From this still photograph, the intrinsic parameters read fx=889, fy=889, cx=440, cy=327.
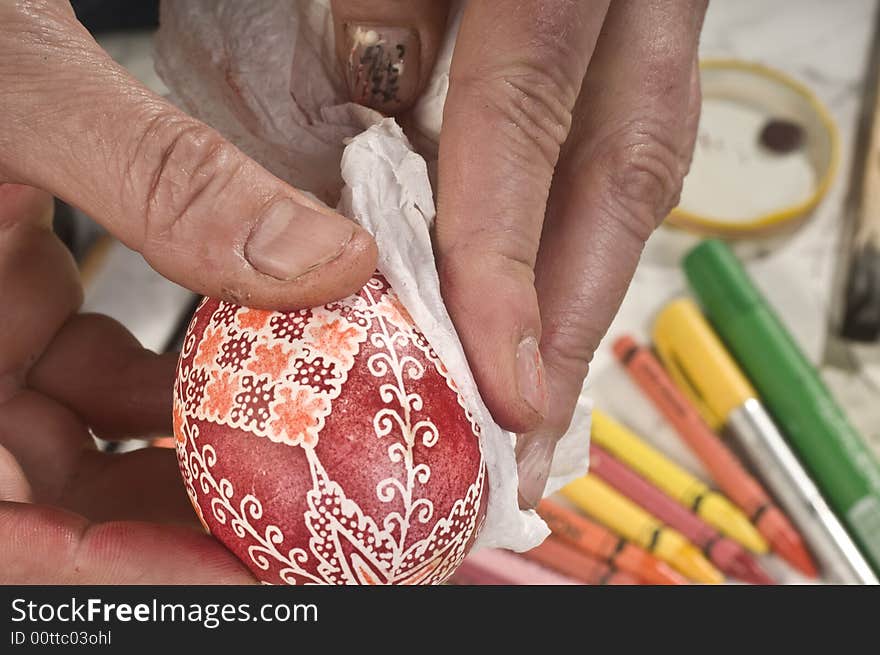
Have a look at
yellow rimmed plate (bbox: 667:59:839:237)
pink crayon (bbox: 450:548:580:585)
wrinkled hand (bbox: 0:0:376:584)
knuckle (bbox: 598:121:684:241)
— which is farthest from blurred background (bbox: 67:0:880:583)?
wrinkled hand (bbox: 0:0:376:584)

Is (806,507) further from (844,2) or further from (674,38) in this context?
(844,2)

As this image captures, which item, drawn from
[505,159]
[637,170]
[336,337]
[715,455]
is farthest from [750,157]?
[336,337]

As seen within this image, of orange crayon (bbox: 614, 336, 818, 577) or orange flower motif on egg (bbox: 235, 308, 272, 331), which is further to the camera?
orange crayon (bbox: 614, 336, 818, 577)

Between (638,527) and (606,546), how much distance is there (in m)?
0.05

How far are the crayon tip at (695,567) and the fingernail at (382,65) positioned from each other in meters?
0.64

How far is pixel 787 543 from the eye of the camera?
3.67 ft

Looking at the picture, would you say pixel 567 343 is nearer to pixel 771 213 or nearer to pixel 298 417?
pixel 298 417

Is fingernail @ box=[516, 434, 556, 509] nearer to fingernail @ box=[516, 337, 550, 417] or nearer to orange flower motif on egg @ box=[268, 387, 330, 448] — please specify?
fingernail @ box=[516, 337, 550, 417]

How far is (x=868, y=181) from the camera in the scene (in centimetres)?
140

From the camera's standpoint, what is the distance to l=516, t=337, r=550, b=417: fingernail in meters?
0.71

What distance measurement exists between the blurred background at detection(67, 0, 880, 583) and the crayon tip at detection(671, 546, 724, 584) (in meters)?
0.10

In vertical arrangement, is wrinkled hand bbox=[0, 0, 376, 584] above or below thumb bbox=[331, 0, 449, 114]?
below
